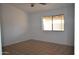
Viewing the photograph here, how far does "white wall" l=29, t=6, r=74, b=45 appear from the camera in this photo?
5.93 ft

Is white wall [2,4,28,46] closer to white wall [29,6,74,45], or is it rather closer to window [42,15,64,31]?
white wall [29,6,74,45]

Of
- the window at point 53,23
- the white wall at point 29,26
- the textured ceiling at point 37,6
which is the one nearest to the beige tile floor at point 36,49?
the white wall at point 29,26

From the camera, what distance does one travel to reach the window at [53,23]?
6.05 ft

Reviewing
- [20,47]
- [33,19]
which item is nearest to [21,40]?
[20,47]

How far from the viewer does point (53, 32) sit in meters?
1.86

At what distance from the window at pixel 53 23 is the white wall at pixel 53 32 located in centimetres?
7

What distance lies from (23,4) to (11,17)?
31 centimetres

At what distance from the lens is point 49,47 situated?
1.87 meters

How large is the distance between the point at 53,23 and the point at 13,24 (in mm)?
717

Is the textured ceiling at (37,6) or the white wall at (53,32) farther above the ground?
the textured ceiling at (37,6)

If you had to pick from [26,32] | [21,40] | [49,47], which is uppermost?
[26,32]

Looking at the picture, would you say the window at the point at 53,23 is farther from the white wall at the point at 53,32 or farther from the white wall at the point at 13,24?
the white wall at the point at 13,24

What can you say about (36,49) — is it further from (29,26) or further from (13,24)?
(13,24)
